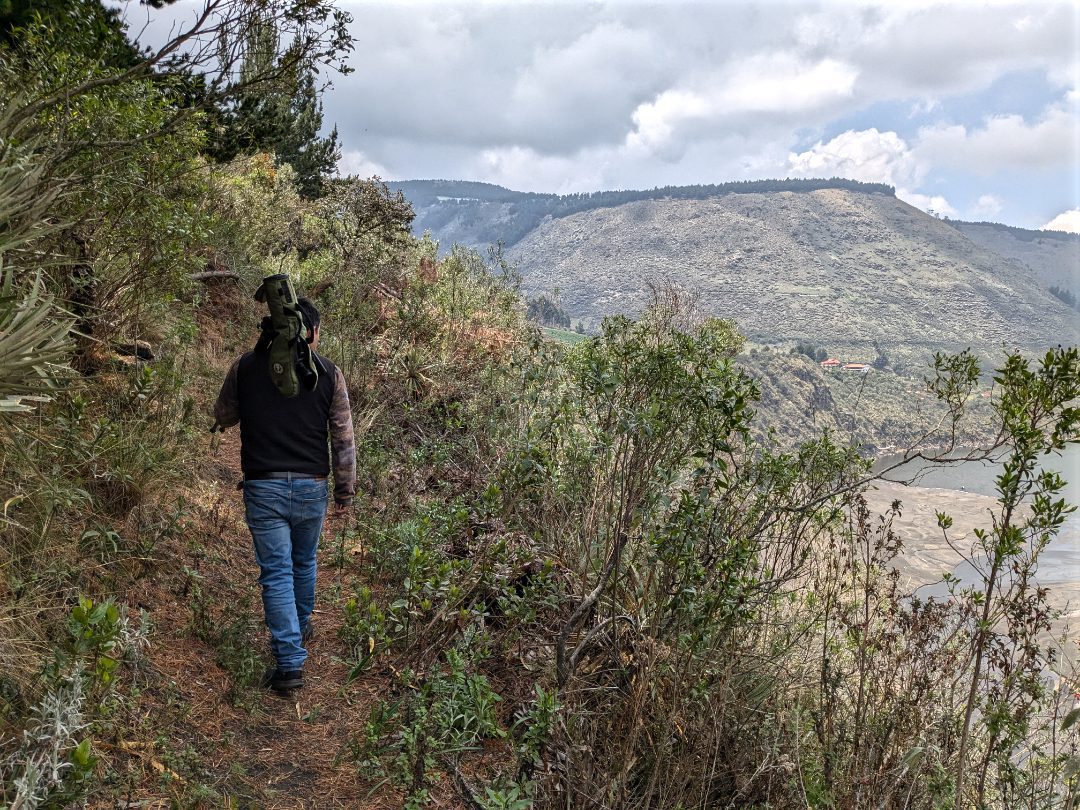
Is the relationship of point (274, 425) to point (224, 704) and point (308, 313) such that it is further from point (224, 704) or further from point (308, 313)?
point (224, 704)

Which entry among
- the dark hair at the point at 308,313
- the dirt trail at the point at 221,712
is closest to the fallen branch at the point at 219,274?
the dirt trail at the point at 221,712

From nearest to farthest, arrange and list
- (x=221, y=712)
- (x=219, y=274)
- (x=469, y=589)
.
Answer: (x=221, y=712) → (x=469, y=589) → (x=219, y=274)

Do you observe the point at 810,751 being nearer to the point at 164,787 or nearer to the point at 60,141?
the point at 164,787

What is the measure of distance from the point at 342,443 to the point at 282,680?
3.84ft

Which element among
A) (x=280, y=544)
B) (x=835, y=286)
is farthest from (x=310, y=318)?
(x=835, y=286)

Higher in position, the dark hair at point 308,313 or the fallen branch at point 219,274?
the fallen branch at point 219,274

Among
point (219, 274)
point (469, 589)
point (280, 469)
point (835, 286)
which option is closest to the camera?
point (280, 469)

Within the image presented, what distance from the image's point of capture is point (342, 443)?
3.78 metres

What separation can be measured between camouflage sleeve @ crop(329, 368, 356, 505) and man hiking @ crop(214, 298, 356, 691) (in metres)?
0.05

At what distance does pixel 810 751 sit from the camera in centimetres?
391

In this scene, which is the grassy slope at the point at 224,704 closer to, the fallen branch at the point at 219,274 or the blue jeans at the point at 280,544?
the blue jeans at the point at 280,544

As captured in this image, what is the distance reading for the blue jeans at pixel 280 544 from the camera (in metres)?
3.52

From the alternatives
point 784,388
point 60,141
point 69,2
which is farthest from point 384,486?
point 784,388

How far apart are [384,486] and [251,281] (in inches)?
175
